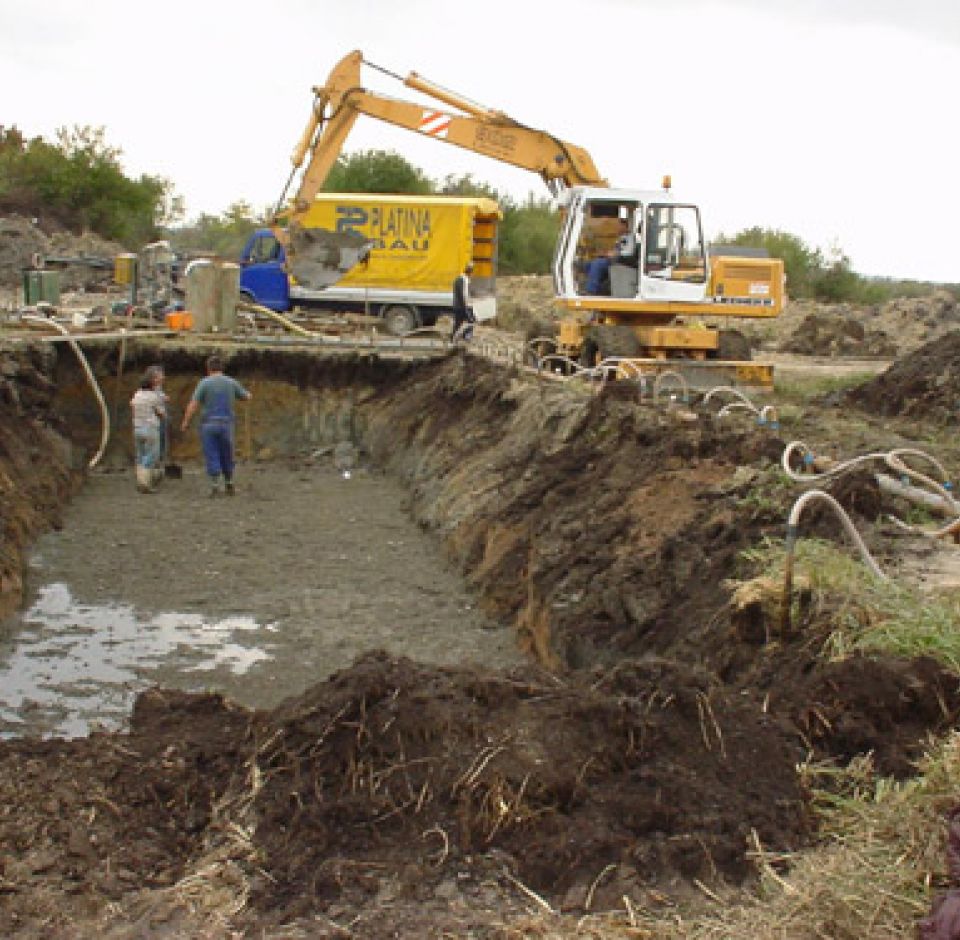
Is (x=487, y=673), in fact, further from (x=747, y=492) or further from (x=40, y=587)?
(x=40, y=587)

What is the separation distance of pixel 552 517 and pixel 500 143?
9876 mm

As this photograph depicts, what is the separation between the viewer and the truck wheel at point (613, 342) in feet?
53.7

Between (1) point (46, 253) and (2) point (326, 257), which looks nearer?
(2) point (326, 257)

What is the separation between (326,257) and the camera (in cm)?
2058

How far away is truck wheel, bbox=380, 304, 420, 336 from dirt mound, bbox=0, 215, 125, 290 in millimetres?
10525

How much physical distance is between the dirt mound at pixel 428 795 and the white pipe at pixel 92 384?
10.9m

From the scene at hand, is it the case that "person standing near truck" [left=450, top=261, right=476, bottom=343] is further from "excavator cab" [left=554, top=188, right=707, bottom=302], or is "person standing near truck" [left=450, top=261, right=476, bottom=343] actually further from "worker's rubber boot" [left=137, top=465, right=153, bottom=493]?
"worker's rubber boot" [left=137, top=465, right=153, bottom=493]

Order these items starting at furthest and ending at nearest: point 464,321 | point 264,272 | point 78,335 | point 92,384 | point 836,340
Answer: point 836,340 → point 264,272 → point 464,321 → point 78,335 → point 92,384

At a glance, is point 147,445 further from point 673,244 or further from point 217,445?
point 673,244

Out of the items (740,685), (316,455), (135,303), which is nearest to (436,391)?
(316,455)

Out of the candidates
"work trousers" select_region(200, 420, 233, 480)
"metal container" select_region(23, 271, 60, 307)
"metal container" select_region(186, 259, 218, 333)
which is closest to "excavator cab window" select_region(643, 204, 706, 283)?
"work trousers" select_region(200, 420, 233, 480)

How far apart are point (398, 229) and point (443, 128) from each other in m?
4.32

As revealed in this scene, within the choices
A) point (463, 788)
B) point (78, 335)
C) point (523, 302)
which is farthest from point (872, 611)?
point (523, 302)

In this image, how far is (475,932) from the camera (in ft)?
11.6
